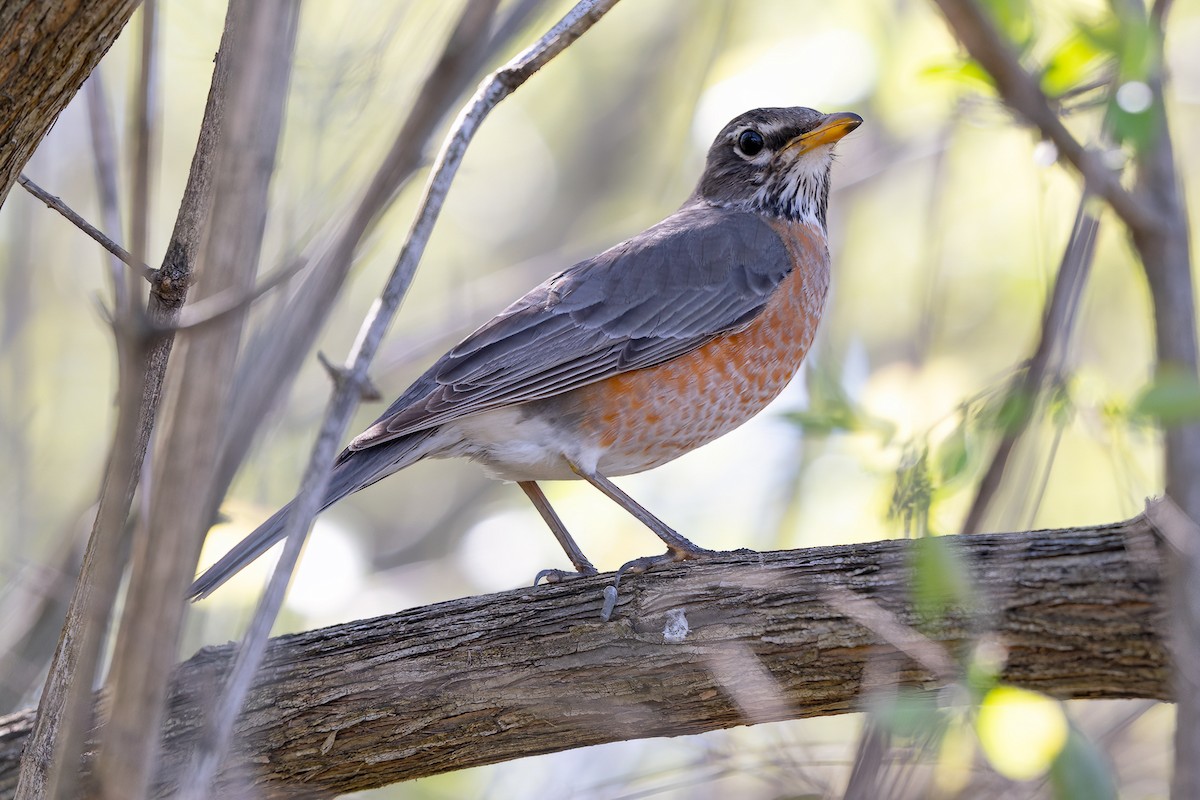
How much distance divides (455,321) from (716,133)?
146cm

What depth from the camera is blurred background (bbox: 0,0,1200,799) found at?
10.4 ft

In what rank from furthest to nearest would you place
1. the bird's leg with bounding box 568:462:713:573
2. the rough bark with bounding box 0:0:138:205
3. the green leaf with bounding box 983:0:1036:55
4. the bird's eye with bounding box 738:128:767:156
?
the bird's eye with bounding box 738:128:767:156 → the bird's leg with bounding box 568:462:713:573 → the green leaf with bounding box 983:0:1036:55 → the rough bark with bounding box 0:0:138:205

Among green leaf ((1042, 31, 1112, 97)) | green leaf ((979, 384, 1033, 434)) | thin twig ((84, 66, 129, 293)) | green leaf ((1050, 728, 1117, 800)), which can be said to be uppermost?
green leaf ((1042, 31, 1112, 97))

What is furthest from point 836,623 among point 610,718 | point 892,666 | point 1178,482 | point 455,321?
point 455,321

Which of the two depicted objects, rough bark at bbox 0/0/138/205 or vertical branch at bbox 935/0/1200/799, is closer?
rough bark at bbox 0/0/138/205

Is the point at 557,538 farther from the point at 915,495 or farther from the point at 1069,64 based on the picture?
the point at 1069,64

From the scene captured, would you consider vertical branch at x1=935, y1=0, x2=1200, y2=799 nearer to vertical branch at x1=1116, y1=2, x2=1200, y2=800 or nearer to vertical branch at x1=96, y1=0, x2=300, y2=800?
vertical branch at x1=1116, y1=2, x2=1200, y2=800

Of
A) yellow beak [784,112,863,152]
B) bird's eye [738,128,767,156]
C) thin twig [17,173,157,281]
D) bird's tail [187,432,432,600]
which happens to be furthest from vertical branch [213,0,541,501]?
bird's eye [738,128,767,156]

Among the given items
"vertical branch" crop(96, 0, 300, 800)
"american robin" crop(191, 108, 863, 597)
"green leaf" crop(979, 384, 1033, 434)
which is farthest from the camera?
"american robin" crop(191, 108, 863, 597)

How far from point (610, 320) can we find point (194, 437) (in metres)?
2.77

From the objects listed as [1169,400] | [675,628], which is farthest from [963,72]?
[675,628]

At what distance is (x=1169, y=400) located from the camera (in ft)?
7.36

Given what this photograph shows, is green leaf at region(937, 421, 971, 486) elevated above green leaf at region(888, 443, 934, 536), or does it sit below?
above

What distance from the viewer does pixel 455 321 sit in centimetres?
516
